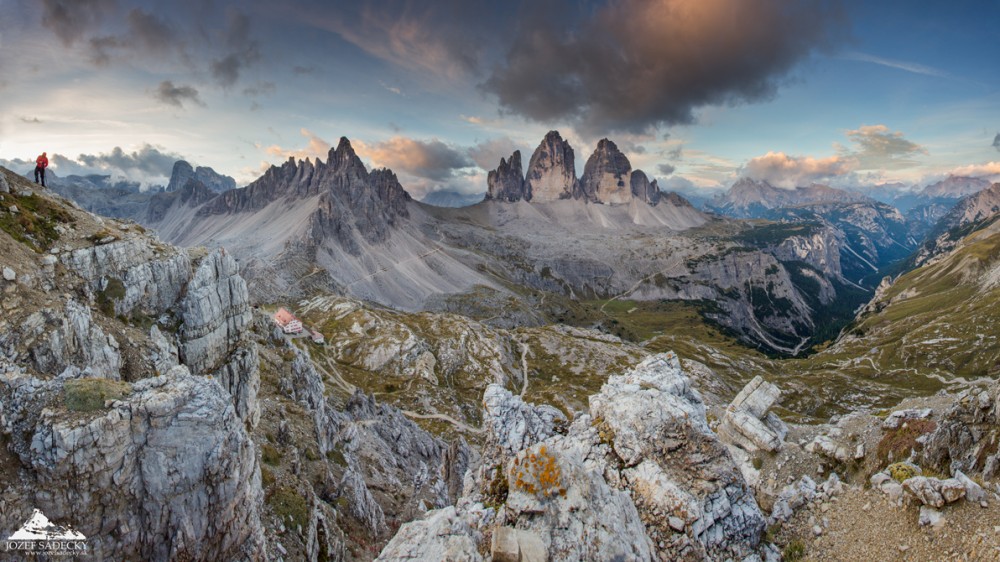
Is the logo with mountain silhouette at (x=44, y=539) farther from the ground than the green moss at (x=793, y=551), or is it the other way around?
the green moss at (x=793, y=551)

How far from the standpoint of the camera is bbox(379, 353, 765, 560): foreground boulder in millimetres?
11617

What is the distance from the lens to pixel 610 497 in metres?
12.7

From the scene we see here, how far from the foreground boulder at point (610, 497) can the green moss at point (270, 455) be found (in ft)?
75.7

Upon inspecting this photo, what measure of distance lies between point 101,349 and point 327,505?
21.3 metres

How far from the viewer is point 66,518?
1830cm

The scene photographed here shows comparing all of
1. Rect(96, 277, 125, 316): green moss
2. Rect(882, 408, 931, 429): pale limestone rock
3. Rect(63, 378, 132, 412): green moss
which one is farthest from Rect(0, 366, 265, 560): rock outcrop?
Rect(882, 408, 931, 429): pale limestone rock

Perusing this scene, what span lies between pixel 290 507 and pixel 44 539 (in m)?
14.0

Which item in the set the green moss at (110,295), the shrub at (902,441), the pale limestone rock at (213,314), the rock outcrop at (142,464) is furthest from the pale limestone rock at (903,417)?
the green moss at (110,295)

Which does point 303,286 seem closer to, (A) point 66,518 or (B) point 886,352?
(A) point 66,518

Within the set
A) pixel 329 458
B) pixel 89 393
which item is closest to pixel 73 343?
pixel 89 393

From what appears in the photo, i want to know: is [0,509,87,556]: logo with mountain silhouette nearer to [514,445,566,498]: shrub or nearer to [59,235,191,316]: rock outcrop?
[59,235,191,316]: rock outcrop

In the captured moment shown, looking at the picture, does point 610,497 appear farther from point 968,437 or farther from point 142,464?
point 142,464

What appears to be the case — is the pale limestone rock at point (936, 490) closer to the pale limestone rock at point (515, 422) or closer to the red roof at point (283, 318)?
the pale limestone rock at point (515, 422)

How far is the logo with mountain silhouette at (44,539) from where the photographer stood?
17.1m
